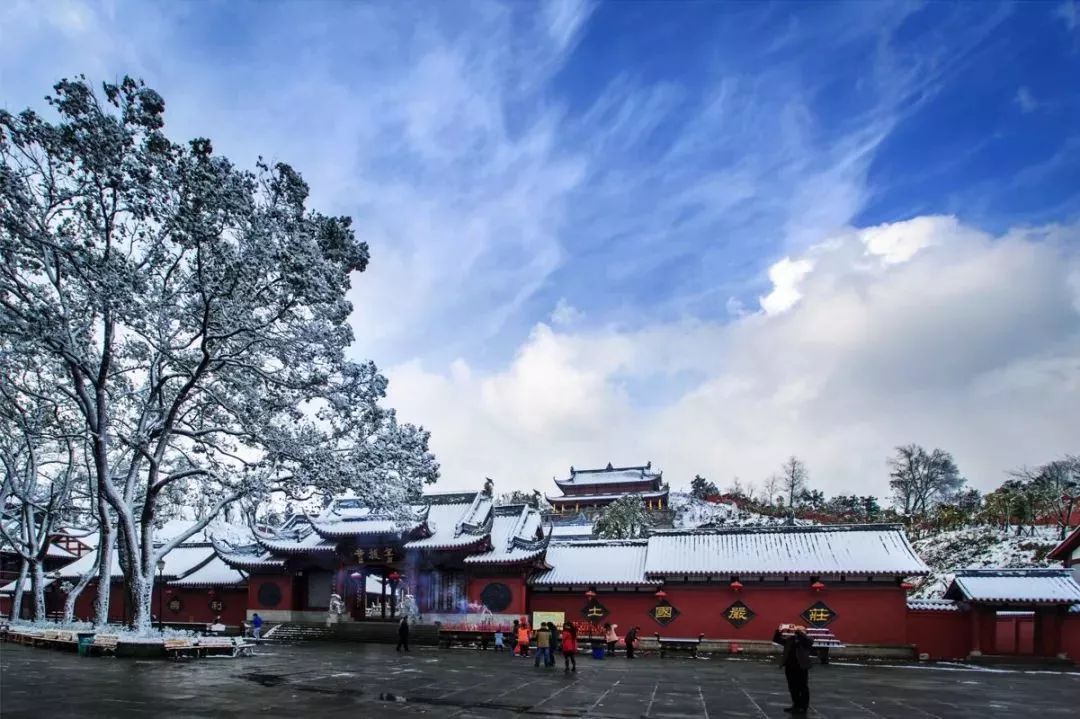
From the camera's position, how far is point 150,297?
16.4 meters

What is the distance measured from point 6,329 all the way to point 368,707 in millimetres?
12225

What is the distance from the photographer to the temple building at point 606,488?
6994cm

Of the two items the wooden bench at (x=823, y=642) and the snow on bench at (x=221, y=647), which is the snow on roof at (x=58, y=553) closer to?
the snow on bench at (x=221, y=647)

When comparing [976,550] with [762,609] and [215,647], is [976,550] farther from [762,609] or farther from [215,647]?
[215,647]

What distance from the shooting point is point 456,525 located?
103ft

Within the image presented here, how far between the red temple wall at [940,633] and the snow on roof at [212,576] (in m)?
28.2

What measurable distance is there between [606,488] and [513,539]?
141 feet

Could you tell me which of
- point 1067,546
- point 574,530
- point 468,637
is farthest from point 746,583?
point 574,530

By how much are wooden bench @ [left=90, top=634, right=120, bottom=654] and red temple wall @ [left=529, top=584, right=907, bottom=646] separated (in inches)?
651

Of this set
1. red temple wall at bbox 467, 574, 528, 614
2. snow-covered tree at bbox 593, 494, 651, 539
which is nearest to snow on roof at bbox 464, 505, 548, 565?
red temple wall at bbox 467, 574, 528, 614

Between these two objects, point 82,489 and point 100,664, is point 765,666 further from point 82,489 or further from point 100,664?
point 82,489

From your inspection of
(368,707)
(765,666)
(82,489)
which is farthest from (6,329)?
(765,666)

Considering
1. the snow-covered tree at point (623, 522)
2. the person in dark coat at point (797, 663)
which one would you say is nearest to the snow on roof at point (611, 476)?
the snow-covered tree at point (623, 522)

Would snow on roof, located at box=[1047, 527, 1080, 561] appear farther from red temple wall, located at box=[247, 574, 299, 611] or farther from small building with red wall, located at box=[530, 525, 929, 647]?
red temple wall, located at box=[247, 574, 299, 611]
